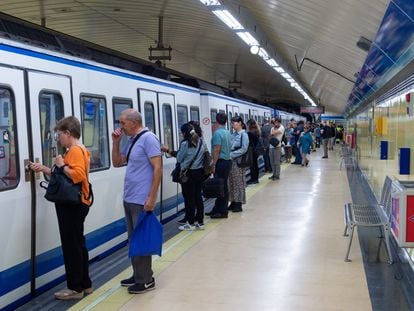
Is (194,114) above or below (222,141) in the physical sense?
above

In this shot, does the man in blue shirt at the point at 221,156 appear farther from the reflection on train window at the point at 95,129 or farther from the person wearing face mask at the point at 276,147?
the person wearing face mask at the point at 276,147

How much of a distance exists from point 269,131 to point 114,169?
28.5ft

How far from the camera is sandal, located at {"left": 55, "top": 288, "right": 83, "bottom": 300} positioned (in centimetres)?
463

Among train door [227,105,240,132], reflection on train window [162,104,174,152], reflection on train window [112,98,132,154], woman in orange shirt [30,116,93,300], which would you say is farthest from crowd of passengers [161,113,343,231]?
woman in orange shirt [30,116,93,300]

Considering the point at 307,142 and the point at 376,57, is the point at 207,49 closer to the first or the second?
the point at 307,142

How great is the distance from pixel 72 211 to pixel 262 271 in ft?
6.60

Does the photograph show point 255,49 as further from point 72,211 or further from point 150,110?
point 72,211

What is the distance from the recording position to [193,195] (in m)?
7.41

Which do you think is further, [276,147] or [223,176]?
[276,147]

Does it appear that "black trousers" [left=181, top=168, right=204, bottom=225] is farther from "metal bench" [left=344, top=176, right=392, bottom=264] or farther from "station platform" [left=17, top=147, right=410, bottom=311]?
"metal bench" [left=344, top=176, right=392, bottom=264]

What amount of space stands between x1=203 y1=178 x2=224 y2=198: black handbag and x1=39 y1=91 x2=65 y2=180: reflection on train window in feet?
10.5

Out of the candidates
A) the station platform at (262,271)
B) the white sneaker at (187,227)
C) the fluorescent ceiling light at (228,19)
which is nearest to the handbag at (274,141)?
the fluorescent ceiling light at (228,19)

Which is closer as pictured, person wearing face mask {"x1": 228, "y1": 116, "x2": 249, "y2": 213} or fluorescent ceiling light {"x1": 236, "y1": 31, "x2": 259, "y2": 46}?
person wearing face mask {"x1": 228, "y1": 116, "x2": 249, "y2": 213}

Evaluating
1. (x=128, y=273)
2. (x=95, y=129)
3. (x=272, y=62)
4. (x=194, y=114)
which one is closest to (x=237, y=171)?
(x=194, y=114)
